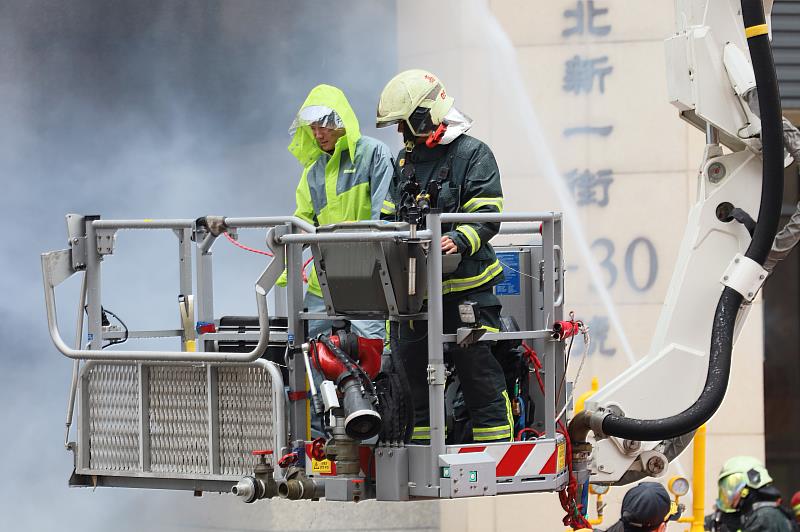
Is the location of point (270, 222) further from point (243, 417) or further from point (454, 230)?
point (454, 230)

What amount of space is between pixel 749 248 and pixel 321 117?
2085 millimetres

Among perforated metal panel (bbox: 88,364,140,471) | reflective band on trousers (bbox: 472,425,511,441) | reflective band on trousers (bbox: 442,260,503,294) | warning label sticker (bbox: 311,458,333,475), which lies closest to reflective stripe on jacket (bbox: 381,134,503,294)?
reflective band on trousers (bbox: 442,260,503,294)

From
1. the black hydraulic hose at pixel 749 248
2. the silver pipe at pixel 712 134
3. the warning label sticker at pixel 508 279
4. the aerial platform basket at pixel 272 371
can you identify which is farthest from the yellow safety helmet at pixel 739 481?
the silver pipe at pixel 712 134

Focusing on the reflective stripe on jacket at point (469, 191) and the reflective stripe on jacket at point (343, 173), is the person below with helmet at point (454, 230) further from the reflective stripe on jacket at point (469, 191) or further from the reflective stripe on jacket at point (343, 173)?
the reflective stripe on jacket at point (343, 173)

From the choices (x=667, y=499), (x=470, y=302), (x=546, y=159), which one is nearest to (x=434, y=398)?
(x=470, y=302)

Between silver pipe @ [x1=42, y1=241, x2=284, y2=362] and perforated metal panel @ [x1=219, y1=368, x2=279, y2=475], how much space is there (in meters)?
0.14

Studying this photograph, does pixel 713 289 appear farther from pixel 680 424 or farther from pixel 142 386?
pixel 142 386

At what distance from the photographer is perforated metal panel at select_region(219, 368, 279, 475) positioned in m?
5.48

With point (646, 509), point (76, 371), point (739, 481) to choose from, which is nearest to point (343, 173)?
point (76, 371)

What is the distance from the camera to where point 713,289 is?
5742 millimetres

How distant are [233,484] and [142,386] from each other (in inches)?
23.8

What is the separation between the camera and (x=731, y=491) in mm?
7285

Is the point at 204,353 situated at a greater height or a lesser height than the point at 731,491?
greater

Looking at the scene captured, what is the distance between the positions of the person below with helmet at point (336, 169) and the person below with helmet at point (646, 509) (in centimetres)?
145
